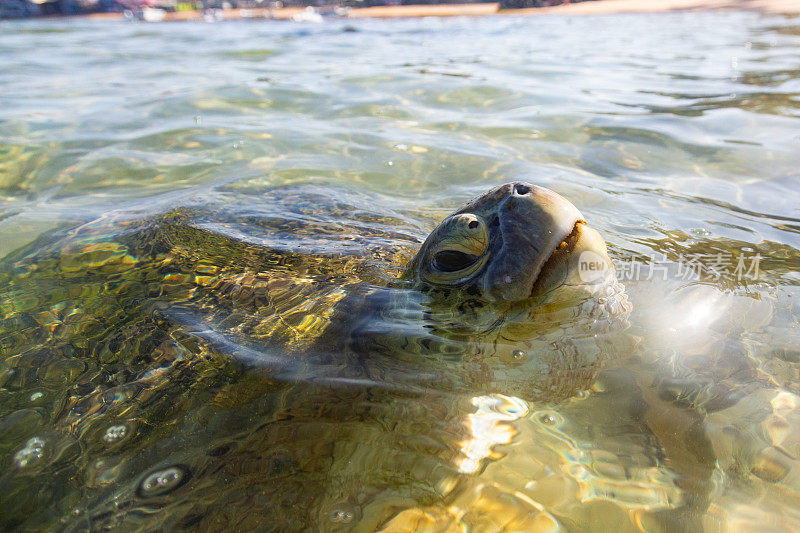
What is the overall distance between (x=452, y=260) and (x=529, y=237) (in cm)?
32

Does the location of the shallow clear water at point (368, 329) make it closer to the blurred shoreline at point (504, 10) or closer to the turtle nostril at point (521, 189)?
the turtle nostril at point (521, 189)

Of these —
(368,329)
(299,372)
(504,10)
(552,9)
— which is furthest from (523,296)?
(504,10)

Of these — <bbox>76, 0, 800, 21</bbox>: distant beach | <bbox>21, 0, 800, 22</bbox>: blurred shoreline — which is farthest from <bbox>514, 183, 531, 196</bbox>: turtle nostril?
<bbox>21, 0, 800, 22</bbox>: blurred shoreline

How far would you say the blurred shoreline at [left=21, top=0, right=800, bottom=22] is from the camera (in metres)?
24.5

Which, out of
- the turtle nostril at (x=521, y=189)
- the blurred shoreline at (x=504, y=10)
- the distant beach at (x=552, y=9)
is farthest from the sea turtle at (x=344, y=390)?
the blurred shoreline at (x=504, y=10)

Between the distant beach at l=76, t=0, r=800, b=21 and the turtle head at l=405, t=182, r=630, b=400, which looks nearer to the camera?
the turtle head at l=405, t=182, r=630, b=400

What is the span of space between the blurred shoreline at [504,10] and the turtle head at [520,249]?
2456 centimetres

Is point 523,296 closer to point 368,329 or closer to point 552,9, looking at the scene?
point 368,329

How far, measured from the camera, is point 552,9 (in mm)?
31469

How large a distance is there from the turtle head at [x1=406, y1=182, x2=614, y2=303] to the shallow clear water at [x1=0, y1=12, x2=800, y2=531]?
32cm

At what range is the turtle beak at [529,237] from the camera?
1916mm

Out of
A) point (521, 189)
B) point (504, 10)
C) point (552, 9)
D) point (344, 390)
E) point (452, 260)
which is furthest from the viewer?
point (504, 10)

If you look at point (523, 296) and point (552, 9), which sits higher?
point (552, 9)

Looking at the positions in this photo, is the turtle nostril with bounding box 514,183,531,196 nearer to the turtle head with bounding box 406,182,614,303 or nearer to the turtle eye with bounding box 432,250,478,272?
the turtle head with bounding box 406,182,614,303
